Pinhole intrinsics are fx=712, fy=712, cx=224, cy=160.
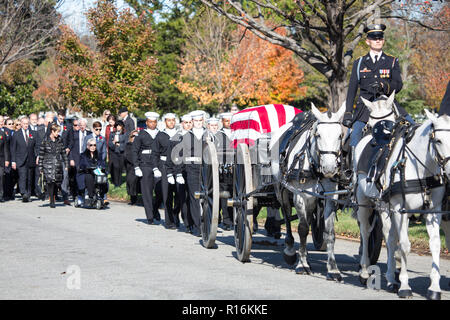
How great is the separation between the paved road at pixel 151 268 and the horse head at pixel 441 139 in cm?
146

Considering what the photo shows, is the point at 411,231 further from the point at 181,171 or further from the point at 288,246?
the point at 181,171

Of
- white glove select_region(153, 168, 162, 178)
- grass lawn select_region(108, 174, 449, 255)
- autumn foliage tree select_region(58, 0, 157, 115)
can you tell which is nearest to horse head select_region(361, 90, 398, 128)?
grass lawn select_region(108, 174, 449, 255)

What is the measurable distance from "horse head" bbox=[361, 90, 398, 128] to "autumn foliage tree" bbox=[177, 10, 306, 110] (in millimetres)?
29441

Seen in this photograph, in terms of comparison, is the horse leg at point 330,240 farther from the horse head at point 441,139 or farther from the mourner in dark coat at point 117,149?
the mourner in dark coat at point 117,149

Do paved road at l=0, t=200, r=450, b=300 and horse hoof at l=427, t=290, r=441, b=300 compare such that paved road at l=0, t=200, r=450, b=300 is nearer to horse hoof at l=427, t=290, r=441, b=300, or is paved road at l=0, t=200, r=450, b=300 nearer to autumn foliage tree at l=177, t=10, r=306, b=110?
horse hoof at l=427, t=290, r=441, b=300

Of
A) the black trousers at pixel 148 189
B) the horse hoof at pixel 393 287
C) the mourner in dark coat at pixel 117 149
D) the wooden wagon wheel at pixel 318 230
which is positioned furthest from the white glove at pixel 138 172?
the horse hoof at pixel 393 287

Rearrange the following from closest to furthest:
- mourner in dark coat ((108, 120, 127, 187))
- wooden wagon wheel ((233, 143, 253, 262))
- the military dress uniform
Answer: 1. wooden wagon wheel ((233, 143, 253, 262))
2. the military dress uniform
3. mourner in dark coat ((108, 120, 127, 187))

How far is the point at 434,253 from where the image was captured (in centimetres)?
712

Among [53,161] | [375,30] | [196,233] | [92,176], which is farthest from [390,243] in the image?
[53,161]

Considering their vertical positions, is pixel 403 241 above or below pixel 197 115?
below

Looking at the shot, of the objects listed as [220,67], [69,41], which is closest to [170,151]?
[69,41]

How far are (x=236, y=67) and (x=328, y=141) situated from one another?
30985 mm

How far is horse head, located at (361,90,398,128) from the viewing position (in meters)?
8.32
